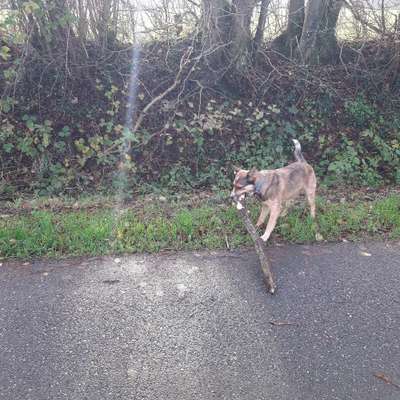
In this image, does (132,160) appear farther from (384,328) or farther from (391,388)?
(391,388)

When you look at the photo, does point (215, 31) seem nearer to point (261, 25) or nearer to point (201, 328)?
point (261, 25)

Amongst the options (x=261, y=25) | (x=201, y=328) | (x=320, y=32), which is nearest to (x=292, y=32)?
(x=320, y=32)

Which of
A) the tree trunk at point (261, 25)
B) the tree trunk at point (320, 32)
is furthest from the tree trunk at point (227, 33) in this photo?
the tree trunk at point (320, 32)

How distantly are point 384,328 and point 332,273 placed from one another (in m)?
0.88

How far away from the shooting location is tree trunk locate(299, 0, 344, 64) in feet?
24.5

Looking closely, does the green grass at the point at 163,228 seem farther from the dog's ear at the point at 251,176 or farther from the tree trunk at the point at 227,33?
the tree trunk at the point at 227,33

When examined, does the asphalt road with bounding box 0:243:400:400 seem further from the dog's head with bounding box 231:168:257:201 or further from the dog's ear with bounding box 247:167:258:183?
the dog's ear with bounding box 247:167:258:183

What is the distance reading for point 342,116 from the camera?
24.6ft

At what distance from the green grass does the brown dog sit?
28cm

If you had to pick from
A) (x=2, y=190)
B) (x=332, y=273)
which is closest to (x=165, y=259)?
(x=332, y=273)

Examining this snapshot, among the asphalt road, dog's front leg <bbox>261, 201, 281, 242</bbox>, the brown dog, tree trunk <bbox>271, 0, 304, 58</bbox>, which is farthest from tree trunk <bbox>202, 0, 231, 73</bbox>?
the asphalt road

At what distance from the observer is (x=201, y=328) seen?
3.39 metres

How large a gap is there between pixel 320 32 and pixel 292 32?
52cm

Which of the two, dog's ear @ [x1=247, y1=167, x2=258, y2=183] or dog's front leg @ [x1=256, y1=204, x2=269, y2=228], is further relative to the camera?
dog's front leg @ [x1=256, y1=204, x2=269, y2=228]
